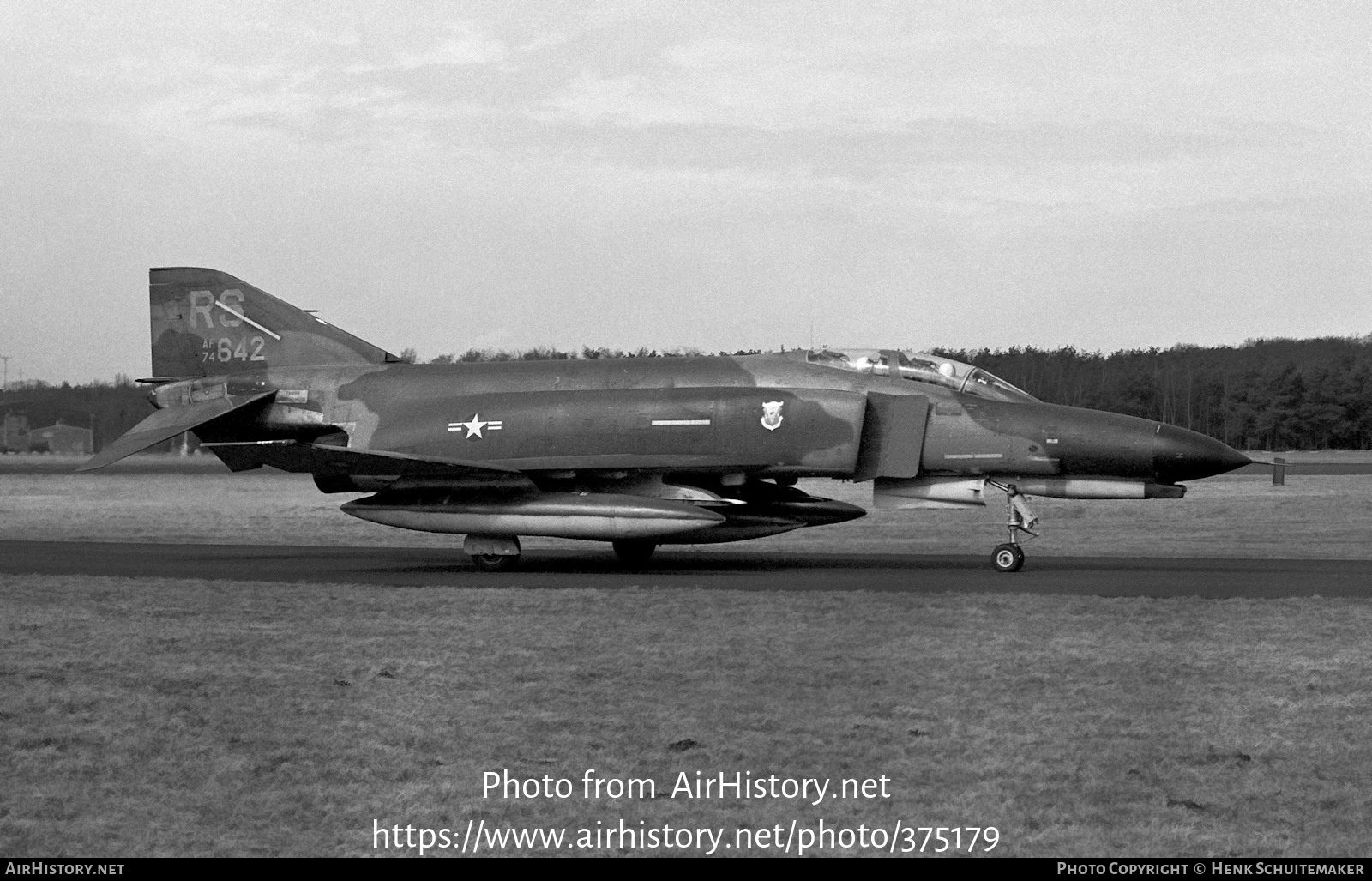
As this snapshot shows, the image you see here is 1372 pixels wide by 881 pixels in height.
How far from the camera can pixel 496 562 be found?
1653 centimetres

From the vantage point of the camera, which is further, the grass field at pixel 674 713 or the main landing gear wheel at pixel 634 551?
the main landing gear wheel at pixel 634 551

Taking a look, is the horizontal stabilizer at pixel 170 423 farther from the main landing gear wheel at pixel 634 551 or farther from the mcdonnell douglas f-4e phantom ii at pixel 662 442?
the main landing gear wheel at pixel 634 551

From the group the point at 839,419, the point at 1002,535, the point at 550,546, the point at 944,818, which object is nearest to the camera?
the point at 944,818

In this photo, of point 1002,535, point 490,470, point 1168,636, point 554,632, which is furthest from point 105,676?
point 1002,535

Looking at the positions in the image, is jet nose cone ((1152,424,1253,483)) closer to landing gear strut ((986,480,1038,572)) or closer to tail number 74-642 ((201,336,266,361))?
landing gear strut ((986,480,1038,572))

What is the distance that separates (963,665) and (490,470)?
867 centimetres

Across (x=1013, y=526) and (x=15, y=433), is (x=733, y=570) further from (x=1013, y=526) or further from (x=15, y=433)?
(x=15, y=433)

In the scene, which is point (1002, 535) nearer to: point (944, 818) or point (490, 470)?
point (490, 470)

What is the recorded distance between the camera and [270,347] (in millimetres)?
19094

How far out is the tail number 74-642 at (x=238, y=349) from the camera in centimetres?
1906

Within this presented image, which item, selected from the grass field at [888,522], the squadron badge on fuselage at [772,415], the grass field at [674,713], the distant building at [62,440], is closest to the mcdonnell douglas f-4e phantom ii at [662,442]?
the squadron badge on fuselage at [772,415]

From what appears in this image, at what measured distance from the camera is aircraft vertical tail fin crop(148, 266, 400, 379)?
19.1m

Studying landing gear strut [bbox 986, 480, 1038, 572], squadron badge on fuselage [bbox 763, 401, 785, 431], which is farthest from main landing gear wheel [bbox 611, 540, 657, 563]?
landing gear strut [bbox 986, 480, 1038, 572]

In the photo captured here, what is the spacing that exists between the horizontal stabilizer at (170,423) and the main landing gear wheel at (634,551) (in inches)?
201
